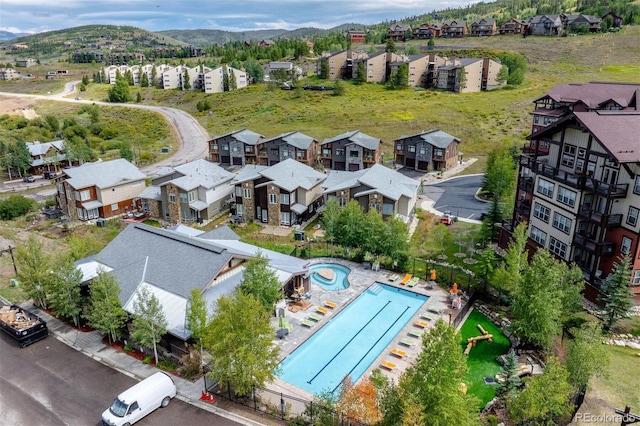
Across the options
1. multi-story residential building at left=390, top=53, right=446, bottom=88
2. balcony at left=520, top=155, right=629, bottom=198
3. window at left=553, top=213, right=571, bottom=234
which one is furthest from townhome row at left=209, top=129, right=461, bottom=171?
multi-story residential building at left=390, top=53, right=446, bottom=88

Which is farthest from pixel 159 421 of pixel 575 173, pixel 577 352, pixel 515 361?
pixel 575 173

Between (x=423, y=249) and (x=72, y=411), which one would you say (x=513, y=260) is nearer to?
(x=423, y=249)

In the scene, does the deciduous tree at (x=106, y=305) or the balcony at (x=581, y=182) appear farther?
the balcony at (x=581, y=182)

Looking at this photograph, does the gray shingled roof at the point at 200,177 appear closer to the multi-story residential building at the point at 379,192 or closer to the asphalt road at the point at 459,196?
the multi-story residential building at the point at 379,192

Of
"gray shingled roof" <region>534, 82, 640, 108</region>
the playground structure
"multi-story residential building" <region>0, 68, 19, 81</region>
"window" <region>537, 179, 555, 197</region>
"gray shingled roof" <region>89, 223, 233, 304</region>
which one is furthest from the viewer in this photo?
"multi-story residential building" <region>0, 68, 19, 81</region>

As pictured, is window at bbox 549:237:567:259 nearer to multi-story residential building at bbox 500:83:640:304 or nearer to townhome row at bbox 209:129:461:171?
multi-story residential building at bbox 500:83:640:304

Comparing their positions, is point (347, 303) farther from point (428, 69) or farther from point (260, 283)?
point (428, 69)

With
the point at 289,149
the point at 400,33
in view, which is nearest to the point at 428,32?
the point at 400,33

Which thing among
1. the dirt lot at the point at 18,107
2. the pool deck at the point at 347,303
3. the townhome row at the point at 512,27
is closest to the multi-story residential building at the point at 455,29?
the townhome row at the point at 512,27
